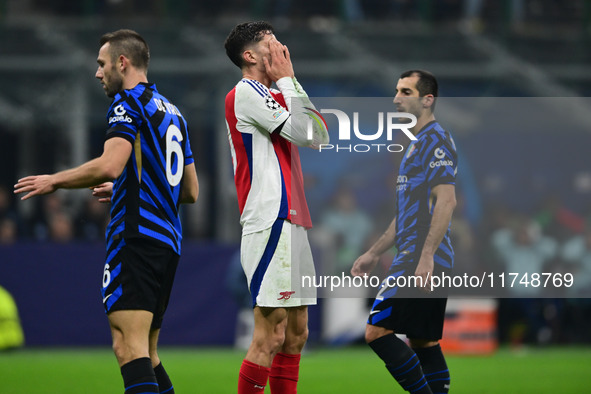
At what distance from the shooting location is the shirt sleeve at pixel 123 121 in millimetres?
4590

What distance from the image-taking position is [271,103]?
5.08m

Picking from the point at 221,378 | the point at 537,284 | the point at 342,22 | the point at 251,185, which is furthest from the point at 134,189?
the point at 342,22

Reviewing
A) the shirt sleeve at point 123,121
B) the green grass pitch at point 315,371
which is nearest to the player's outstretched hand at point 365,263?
the shirt sleeve at point 123,121

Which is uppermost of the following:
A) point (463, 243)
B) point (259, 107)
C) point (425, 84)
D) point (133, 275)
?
point (425, 84)

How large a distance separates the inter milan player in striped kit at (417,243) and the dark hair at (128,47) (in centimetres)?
161

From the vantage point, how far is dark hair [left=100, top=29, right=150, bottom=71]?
15.9ft

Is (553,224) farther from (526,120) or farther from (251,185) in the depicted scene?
(251,185)

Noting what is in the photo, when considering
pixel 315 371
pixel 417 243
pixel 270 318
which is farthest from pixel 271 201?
pixel 315 371

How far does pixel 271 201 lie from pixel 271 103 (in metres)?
0.52

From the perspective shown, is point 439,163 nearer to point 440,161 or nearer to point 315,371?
point 440,161

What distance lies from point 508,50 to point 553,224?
1184cm

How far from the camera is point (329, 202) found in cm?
572

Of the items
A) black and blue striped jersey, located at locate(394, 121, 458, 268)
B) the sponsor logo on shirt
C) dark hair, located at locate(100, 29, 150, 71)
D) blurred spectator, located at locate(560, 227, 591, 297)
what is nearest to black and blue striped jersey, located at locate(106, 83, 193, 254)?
dark hair, located at locate(100, 29, 150, 71)

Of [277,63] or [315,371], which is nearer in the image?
[277,63]
